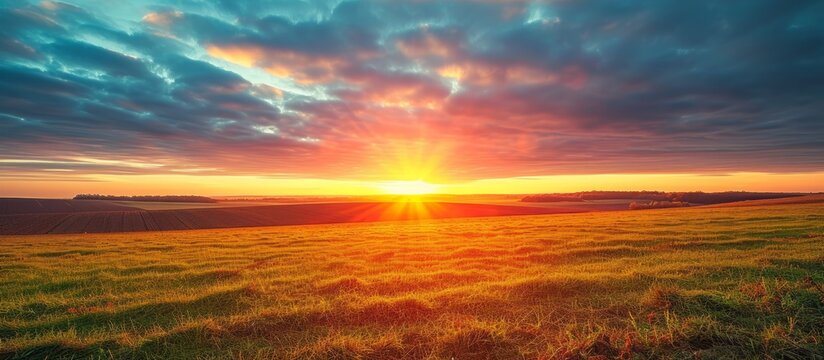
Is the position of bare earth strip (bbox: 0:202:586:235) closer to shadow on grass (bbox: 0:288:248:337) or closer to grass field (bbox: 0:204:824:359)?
grass field (bbox: 0:204:824:359)

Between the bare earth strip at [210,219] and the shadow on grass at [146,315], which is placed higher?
the shadow on grass at [146,315]

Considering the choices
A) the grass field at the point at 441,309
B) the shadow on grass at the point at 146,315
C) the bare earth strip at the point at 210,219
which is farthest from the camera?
the bare earth strip at the point at 210,219

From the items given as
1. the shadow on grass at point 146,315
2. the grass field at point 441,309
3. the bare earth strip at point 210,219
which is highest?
the grass field at point 441,309

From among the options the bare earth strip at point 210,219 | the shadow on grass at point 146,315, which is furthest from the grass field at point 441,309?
the bare earth strip at point 210,219

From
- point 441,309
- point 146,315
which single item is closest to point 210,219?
point 146,315

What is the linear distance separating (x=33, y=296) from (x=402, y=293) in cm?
906

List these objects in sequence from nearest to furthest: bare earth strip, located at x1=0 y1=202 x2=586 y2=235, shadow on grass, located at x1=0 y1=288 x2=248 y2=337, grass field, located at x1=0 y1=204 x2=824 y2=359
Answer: grass field, located at x1=0 y1=204 x2=824 y2=359
shadow on grass, located at x1=0 y1=288 x2=248 y2=337
bare earth strip, located at x1=0 y1=202 x2=586 y2=235

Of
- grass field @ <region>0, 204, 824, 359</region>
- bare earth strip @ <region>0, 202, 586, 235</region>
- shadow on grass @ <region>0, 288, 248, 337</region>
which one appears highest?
grass field @ <region>0, 204, 824, 359</region>

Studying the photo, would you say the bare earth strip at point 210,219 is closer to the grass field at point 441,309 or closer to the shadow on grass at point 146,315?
the grass field at point 441,309

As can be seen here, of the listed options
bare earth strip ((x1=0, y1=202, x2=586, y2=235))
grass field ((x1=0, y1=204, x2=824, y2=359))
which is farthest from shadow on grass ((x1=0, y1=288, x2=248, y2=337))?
bare earth strip ((x1=0, y1=202, x2=586, y2=235))

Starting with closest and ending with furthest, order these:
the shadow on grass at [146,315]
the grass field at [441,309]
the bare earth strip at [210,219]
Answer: the grass field at [441,309] → the shadow on grass at [146,315] → the bare earth strip at [210,219]

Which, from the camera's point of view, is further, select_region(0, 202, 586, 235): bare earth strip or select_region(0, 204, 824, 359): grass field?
select_region(0, 202, 586, 235): bare earth strip

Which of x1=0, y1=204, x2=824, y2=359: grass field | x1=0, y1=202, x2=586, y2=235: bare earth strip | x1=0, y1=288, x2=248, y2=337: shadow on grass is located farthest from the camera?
x1=0, y1=202, x2=586, y2=235: bare earth strip

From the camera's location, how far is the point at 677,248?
1397cm
